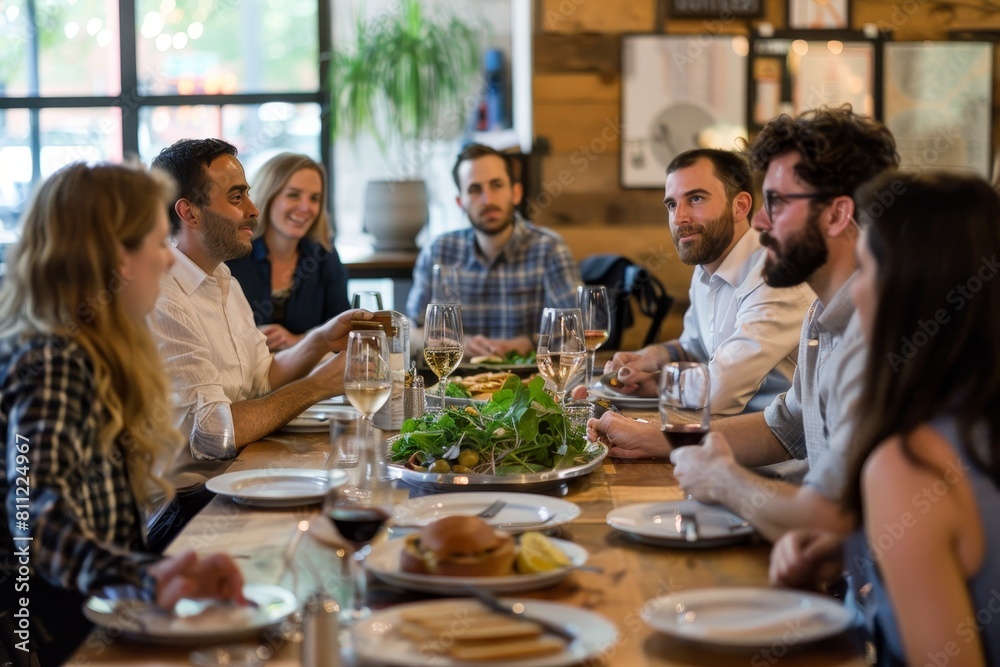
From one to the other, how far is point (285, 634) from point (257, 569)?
0.22 meters

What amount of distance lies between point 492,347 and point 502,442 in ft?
5.45

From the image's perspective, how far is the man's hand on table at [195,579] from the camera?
1.19 m

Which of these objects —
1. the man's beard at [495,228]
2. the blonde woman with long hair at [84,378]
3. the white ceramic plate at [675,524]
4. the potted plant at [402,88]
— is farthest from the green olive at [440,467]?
the potted plant at [402,88]

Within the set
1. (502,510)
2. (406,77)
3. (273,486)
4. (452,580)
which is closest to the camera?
(452,580)

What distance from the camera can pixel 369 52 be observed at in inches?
196

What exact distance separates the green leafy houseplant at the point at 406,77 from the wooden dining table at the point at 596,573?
3.28 meters

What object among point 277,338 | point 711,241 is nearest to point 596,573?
point 711,241

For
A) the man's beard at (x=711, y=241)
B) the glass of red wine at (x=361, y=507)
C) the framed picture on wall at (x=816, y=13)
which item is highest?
the framed picture on wall at (x=816, y=13)

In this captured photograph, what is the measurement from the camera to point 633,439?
6.84 feet

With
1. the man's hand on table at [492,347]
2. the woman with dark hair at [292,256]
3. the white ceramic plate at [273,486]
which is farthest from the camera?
the woman with dark hair at [292,256]

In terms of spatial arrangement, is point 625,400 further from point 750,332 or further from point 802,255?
point 802,255

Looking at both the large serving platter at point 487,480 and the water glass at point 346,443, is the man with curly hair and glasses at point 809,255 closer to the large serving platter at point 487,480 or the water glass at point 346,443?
the large serving platter at point 487,480

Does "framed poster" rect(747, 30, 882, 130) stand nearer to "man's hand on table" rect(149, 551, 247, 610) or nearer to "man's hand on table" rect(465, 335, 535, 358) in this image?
"man's hand on table" rect(465, 335, 535, 358)

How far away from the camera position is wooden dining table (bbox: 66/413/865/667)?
3.65 ft
